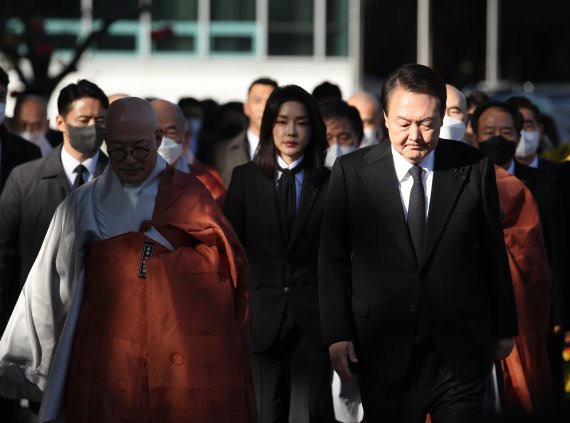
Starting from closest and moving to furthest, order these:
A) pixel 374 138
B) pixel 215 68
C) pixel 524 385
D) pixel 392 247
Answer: pixel 392 247
pixel 524 385
pixel 374 138
pixel 215 68

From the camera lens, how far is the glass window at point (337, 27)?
3350 centimetres

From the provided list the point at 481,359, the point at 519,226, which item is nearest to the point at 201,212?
the point at 481,359

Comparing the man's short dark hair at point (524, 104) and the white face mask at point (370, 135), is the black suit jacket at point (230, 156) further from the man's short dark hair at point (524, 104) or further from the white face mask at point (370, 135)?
the man's short dark hair at point (524, 104)

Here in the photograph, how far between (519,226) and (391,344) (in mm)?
1953

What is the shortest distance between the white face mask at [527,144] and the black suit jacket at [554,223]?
0.99 m

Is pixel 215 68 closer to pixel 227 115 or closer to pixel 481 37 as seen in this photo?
pixel 481 37

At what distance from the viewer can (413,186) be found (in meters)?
5.62

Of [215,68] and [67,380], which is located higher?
[215,68]

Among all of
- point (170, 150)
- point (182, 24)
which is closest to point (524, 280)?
point (170, 150)

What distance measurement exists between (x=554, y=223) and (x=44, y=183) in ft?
9.97

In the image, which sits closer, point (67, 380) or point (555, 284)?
point (67, 380)

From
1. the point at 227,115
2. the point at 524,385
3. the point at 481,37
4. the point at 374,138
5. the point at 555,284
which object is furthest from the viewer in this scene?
the point at 481,37

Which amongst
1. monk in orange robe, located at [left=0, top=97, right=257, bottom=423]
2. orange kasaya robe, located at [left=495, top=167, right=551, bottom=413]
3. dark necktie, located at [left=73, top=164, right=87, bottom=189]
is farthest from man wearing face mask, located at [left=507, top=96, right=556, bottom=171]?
monk in orange robe, located at [left=0, top=97, right=257, bottom=423]

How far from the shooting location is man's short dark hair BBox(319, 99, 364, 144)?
8938mm
